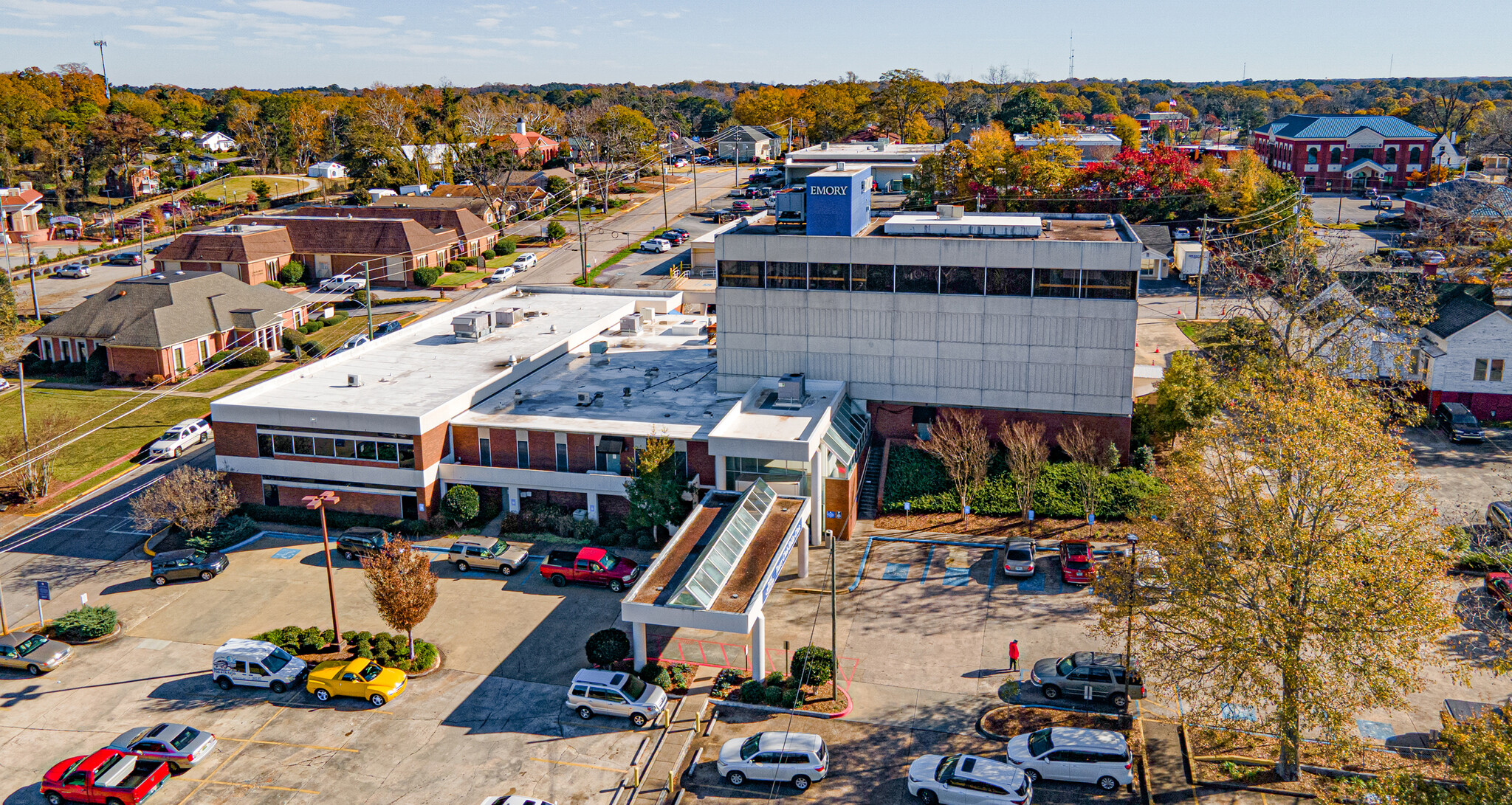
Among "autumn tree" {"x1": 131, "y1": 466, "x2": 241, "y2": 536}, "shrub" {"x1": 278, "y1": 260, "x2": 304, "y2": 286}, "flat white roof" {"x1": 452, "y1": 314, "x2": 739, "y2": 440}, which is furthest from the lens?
"shrub" {"x1": 278, "y1": 260, "x2": 304, "y2": 286}

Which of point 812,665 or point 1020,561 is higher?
point 1020,561

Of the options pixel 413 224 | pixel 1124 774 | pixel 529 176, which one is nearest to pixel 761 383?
pixel 1124 774

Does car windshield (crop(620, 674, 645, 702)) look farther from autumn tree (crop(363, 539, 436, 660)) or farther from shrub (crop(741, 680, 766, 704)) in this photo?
autumn tree (crop(363, 539, 436, 660))

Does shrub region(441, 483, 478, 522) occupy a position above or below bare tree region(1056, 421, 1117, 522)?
below

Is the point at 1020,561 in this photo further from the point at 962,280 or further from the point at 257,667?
the point at 257,667

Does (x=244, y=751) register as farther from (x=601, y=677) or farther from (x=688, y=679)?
(x=688, y=679)

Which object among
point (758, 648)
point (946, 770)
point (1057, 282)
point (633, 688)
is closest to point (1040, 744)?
Result: point (946, 770)

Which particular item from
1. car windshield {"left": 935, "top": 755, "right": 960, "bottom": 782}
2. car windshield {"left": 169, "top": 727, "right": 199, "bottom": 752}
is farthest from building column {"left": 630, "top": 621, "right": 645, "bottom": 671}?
car windshield {"left": 169, "top": 727, "right": 199, "bottom": 752}
